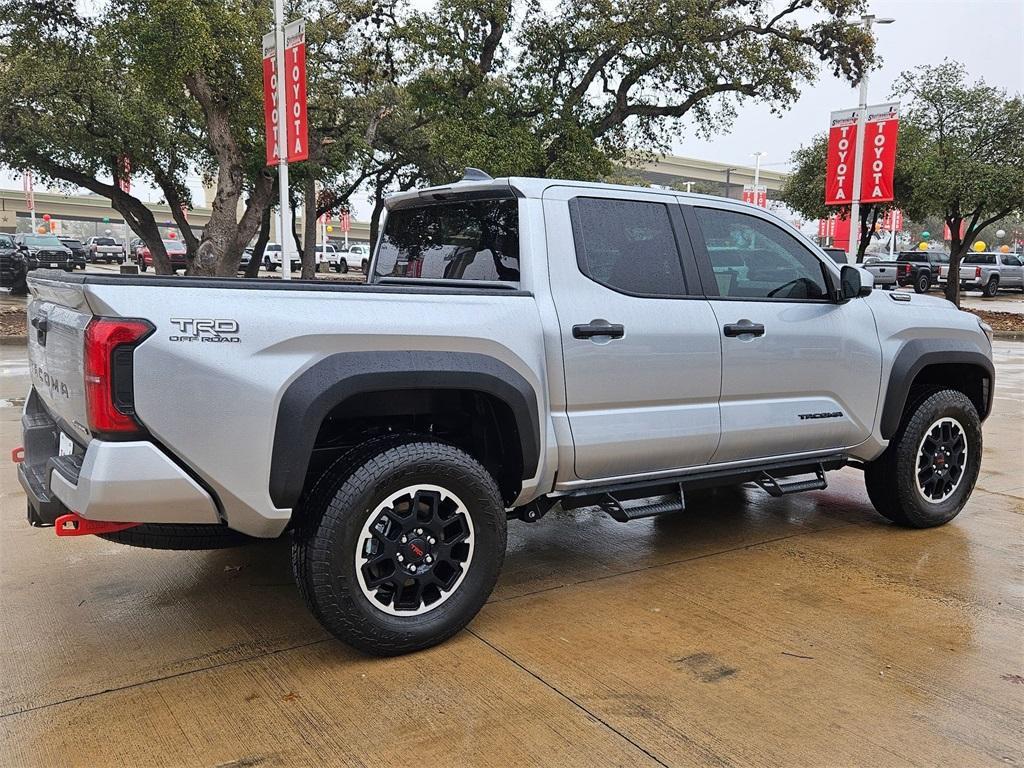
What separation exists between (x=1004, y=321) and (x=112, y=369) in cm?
2552

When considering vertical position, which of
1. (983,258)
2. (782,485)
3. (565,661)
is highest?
(983,258)

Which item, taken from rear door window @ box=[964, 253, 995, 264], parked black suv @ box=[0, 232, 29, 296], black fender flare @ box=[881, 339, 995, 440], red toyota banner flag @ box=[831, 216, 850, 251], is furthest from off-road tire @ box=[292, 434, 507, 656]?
red toyota banner flag @ box=[831, 216, 850, 251]

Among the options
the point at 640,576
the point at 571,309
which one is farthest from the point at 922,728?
the point at 571,309

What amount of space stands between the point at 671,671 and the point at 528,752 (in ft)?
2.57

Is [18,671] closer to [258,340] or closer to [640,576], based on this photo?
[258,340]

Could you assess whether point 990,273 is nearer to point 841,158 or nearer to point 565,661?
point 841,158

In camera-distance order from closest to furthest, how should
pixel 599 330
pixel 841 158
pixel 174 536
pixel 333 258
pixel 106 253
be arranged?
1. pixel 174 536
2. pixel 599 330
3. pixel 841 158
4. pixel 106 253
5. pixel 333 258

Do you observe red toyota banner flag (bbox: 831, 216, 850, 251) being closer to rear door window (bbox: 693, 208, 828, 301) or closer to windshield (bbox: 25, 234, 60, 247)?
windshield (bbox: 25, 234, 60, 247)

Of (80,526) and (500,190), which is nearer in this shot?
(80,526)

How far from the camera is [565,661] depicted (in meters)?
3.31

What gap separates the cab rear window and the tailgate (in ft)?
5.44

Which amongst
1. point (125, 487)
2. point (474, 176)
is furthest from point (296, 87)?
point (125, 487)

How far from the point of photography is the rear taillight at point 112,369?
8.89ft

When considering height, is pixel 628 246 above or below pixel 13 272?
above
